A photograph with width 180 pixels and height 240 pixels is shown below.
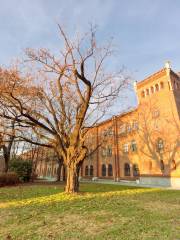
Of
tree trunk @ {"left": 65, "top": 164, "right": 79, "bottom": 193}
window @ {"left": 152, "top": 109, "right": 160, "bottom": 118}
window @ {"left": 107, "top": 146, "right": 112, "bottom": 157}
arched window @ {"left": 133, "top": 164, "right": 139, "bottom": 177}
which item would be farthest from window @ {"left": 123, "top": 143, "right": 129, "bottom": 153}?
tree trunk @ {"left": 65, "top": 164, "right": 79, "bottom": 193}

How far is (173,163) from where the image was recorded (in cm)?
2373

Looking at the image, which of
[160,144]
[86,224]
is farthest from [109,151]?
[86,224]

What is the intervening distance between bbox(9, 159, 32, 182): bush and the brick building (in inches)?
348

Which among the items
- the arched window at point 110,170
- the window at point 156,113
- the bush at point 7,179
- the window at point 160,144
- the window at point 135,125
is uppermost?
the window at point 156,113

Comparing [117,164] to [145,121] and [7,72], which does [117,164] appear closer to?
[145,121]

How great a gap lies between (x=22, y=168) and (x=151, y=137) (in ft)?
62.1

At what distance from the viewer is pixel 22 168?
80.2ft

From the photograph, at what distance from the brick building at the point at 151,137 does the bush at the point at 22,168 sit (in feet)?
29.0

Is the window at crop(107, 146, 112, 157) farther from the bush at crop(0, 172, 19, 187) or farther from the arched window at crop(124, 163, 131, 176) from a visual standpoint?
the bush at crop(0, 172, 19, 187)

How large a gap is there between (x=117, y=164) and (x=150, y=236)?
30.0 meters

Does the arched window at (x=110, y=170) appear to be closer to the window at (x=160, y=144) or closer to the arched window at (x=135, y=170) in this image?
the arched window at (x=135, y=170)

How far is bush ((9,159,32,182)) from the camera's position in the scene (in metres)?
24.2

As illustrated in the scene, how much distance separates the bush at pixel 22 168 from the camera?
2420cm

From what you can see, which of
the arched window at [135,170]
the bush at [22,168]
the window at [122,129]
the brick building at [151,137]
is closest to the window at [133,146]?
the brick building at [151,137]
